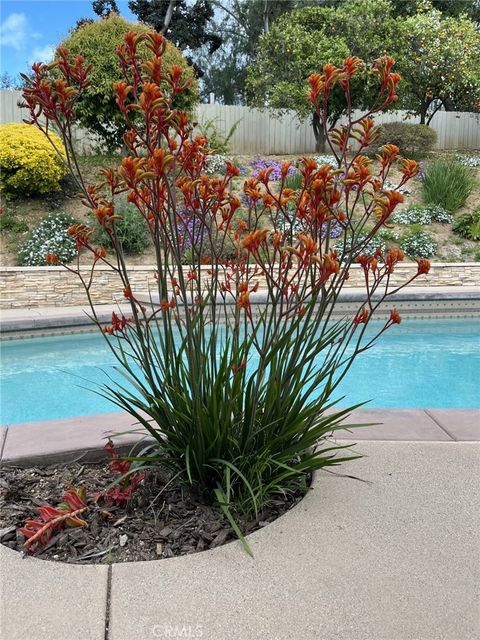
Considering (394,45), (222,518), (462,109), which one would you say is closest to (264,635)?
(222,518)

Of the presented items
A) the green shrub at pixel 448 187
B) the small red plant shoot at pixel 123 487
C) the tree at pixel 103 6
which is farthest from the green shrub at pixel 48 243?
the tree at pixel 103 6

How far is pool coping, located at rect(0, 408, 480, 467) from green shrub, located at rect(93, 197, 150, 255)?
599 cm

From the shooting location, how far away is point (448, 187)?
10.2 meters

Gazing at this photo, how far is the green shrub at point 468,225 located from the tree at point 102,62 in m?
5.02

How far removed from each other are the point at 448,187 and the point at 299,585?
9743 millimetres

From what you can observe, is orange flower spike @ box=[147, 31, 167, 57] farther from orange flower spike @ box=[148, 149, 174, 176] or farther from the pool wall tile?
the pool wall tile

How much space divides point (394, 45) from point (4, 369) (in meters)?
12.0

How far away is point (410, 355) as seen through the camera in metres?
6.06

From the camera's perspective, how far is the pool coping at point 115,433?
2309 millimetres

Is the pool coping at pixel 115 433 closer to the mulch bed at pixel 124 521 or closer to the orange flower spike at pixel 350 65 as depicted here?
the mulch bed at pixel 124 521

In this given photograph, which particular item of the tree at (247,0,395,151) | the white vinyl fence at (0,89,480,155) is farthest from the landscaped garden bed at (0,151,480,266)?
the white vinyl fence at (0,89,480,155)

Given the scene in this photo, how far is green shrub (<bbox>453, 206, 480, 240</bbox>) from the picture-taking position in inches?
378

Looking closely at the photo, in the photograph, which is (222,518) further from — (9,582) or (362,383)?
(362,383)

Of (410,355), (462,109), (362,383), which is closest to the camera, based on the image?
(362,383)
